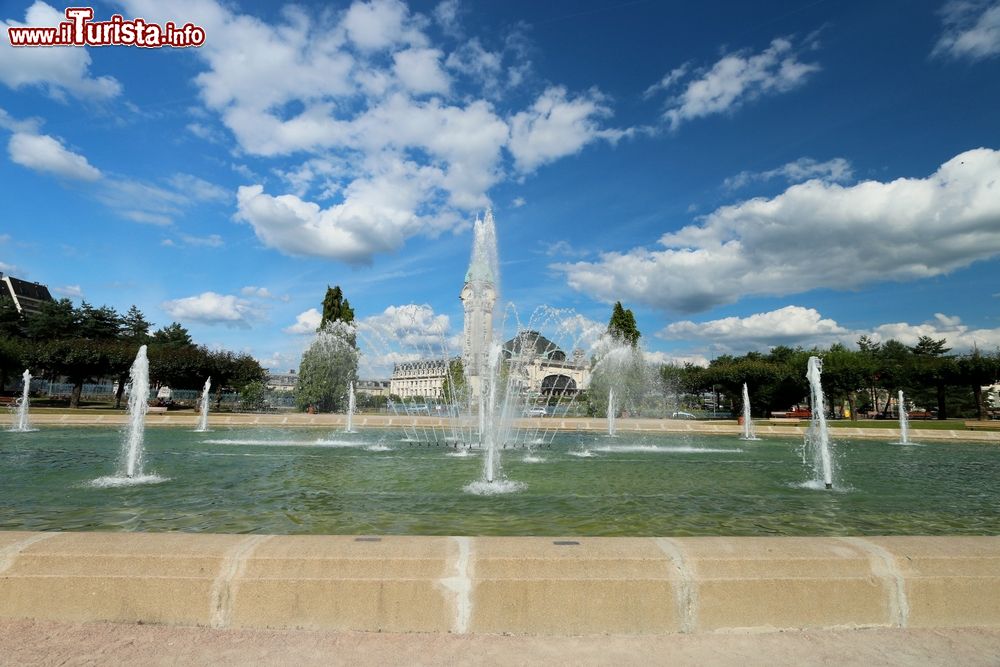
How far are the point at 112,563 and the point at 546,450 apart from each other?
17.5 m

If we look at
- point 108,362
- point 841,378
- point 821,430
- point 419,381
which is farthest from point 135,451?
point 419,381

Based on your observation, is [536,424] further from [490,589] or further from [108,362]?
[108,362]

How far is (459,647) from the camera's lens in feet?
10.6

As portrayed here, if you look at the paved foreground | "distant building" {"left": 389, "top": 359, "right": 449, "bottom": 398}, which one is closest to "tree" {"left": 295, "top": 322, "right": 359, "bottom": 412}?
the paved foreground

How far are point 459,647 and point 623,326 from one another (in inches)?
2609

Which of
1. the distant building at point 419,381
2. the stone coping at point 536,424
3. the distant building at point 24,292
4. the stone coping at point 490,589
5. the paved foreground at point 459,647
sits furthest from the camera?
the distant building at point 419,381

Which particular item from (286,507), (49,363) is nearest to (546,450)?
(286,507)

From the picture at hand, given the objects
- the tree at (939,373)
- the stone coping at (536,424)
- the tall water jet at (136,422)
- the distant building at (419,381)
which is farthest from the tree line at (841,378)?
the distant building at (419,381)

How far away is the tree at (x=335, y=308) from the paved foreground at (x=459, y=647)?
6294 centimetres

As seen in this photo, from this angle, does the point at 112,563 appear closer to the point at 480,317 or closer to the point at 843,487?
the point at 843,487

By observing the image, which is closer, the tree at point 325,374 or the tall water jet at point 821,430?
the tall water jet at point 821,430

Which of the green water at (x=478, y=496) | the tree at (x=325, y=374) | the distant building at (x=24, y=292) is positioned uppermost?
the distant building at (x=24, y=292)

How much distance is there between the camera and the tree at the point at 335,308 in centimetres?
6519

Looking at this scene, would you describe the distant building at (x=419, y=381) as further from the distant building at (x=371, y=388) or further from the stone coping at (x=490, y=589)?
the stone coping at (x=490, y=589)
